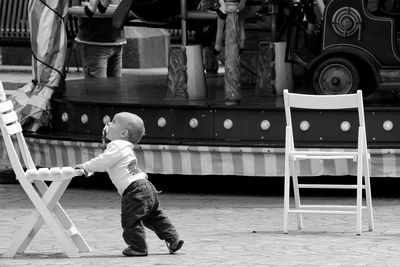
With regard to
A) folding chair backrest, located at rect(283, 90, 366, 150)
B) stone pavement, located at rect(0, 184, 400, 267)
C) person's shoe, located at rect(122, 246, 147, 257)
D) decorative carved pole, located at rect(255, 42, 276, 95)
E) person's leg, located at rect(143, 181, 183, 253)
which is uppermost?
folding chair backrest, located at rect(283, 90, 366, 150)

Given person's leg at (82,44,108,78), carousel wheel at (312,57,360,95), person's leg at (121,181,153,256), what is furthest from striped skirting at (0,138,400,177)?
person's leg at (82,44,108,78)

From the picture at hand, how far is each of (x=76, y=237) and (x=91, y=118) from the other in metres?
3.69

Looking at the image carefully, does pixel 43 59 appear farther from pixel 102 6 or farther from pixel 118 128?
pixel 118 128

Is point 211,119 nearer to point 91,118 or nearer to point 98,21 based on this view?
point 91,118

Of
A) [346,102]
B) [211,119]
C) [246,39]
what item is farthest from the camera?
[246,39]

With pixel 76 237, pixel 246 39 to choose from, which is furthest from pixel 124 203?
pixel 246 39

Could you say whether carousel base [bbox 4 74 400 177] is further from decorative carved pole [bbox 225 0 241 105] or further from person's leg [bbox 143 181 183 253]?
person's leg [bbox 143 181 183 253]

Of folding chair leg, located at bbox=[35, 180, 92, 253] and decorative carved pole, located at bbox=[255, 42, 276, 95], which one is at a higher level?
decorative carved pole, located at bbox=[255, 42, 276, 95]

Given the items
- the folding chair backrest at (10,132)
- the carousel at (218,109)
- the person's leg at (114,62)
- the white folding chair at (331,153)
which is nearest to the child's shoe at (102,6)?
the carousel at (218,109)

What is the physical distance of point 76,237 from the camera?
8938 millimetres

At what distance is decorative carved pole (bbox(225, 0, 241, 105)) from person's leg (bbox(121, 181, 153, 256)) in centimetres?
344

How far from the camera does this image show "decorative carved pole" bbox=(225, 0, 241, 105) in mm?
11977

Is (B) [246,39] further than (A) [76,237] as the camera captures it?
Yes

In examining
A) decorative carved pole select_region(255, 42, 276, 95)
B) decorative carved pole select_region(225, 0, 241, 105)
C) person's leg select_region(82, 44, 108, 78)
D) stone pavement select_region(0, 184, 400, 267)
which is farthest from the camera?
person's leg select_region(82, 44, 108, 78)
